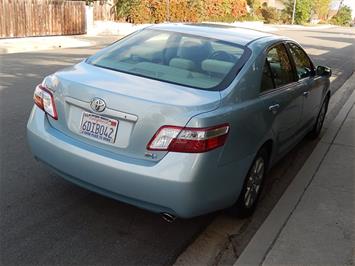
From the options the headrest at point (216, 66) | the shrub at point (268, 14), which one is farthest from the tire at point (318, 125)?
the shrub at point (268, 14)

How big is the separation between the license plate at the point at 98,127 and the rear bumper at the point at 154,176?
0.09 metres

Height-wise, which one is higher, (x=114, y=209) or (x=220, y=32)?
(x=220, y=32)

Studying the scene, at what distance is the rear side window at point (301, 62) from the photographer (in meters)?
5.18

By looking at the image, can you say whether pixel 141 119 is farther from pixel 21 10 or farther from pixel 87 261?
pixel 21 10

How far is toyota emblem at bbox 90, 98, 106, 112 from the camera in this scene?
10.9 feet

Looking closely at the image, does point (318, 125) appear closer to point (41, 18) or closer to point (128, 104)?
point (128, 104)

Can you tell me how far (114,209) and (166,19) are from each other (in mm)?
27389

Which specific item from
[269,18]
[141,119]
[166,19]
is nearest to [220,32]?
[141,119]

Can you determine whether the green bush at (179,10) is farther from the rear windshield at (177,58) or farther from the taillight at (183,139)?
the taillight at (183,139)

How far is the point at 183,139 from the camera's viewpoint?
3.15 m

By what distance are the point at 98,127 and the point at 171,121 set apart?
0.56 metres

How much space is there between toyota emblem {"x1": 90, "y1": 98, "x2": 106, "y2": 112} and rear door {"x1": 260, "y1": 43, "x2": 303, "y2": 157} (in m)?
1.38

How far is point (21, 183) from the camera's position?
173 inches

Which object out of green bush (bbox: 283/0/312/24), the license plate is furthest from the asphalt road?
green bush (bbox: 283/0/312/24)
